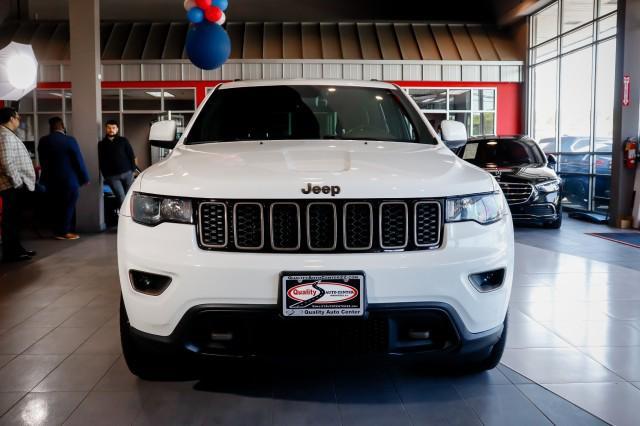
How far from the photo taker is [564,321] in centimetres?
400

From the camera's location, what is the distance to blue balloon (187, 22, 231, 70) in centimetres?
831

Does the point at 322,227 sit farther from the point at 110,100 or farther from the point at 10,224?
the point at 110,100

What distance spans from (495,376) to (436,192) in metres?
1.18

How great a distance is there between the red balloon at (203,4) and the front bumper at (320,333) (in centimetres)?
691

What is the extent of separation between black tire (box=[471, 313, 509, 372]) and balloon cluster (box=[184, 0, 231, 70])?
6636mm

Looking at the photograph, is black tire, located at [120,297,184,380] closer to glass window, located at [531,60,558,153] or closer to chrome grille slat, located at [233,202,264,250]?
chrome grille slat, located at [233,202,264,250]

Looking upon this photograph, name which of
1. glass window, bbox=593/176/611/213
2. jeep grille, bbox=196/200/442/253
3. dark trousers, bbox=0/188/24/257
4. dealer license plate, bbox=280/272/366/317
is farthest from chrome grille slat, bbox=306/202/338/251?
glass window, bbox=593/176/611/213

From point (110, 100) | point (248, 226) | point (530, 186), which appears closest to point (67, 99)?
point (110, 100)

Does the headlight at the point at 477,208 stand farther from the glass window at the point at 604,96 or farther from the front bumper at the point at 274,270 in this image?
the glass window at the point at 604,96

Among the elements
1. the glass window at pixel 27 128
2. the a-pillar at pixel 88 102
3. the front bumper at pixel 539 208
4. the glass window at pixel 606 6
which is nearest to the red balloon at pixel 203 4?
the a-pillar at pixel 88 102

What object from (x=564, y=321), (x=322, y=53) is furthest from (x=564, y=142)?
(x=564, y=321)

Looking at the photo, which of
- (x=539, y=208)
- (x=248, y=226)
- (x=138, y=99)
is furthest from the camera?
(x=138, y=99)

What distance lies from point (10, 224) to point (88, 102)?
11.4 ft

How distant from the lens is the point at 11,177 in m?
6.27
